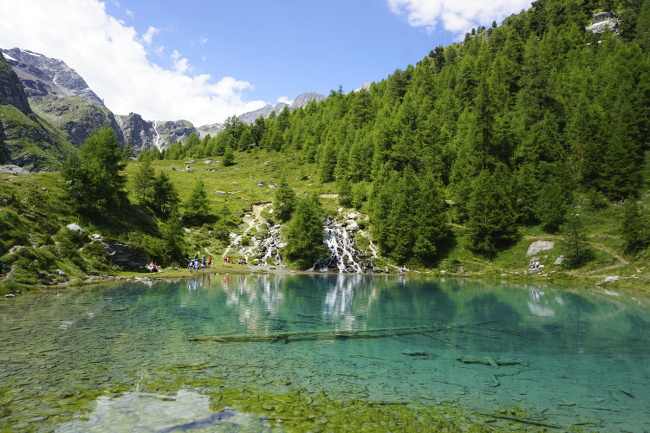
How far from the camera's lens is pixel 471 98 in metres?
116

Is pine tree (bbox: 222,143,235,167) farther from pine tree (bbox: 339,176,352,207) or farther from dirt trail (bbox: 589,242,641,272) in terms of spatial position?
dirt trail (bbox: 589,242,641,272)

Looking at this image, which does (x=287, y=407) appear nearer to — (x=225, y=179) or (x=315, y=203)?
(x=315, y=203)

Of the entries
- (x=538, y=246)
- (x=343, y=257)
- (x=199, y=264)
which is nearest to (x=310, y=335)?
(x=199, y=264)

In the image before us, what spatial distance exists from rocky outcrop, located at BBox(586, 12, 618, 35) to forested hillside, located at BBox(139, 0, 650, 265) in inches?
144

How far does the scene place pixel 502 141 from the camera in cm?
8331

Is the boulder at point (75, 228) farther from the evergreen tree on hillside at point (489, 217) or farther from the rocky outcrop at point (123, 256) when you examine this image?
the evergreen tree on hillside at point (489, 217)

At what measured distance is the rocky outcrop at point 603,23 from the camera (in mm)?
129375

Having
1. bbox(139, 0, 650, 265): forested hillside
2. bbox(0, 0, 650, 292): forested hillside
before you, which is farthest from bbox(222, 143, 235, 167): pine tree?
bbox(0, 0, 650, 292): forested hillside

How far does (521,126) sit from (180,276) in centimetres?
9189

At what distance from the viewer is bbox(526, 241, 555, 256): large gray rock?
2385 inches

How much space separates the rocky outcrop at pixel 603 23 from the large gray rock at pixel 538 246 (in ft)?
409

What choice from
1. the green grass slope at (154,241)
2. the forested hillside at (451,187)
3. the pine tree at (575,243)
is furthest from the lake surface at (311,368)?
the pine tree at (575,243)

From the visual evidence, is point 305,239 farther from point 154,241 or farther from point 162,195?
point 162,195

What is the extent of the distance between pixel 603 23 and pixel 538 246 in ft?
447
